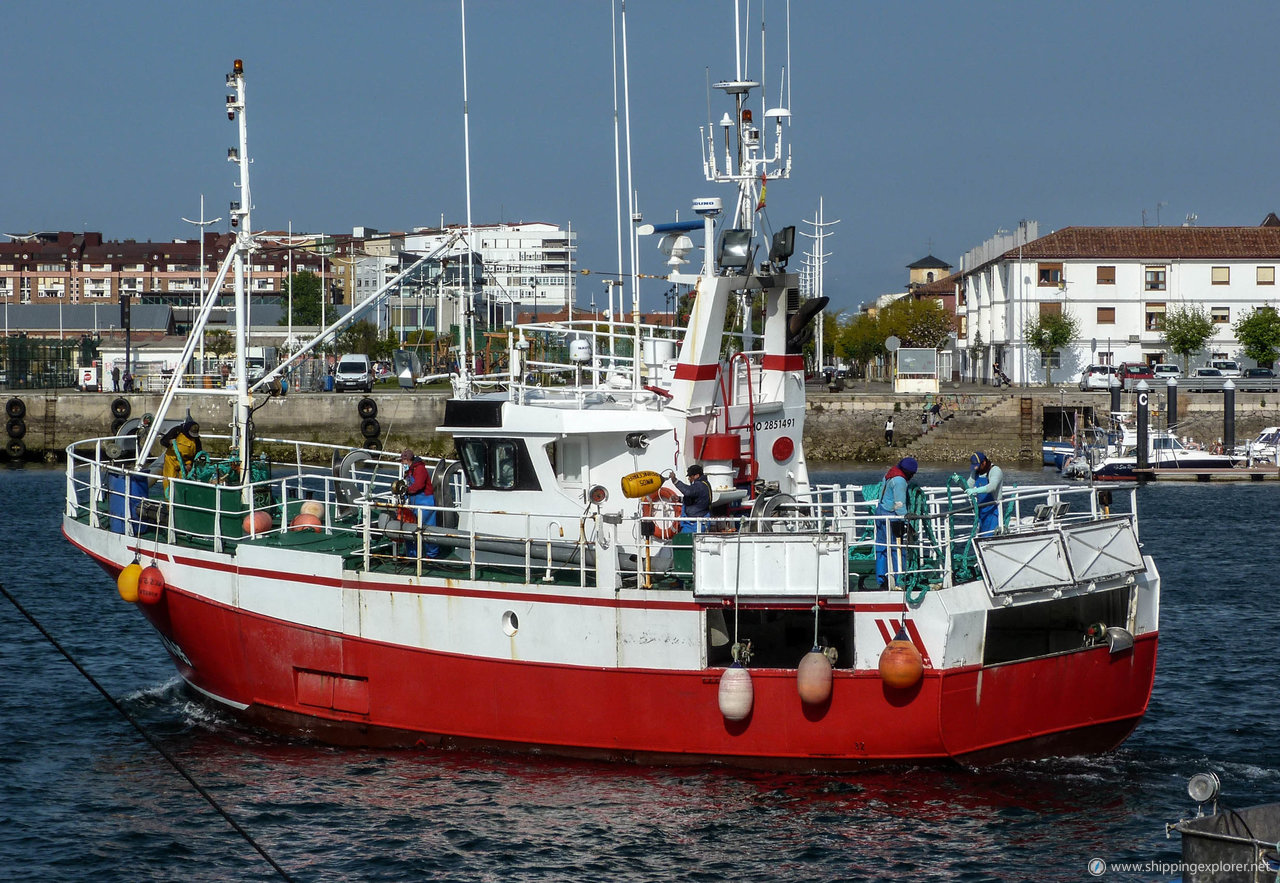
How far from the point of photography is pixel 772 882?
1272 centimetres

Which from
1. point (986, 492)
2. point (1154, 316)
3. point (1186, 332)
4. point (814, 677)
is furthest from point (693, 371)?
point (1154, 316)

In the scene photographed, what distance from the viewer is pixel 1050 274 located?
245 ft

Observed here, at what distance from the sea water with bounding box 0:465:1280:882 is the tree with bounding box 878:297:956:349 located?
248ft

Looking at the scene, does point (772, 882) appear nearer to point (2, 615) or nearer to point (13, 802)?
point (13, 802)

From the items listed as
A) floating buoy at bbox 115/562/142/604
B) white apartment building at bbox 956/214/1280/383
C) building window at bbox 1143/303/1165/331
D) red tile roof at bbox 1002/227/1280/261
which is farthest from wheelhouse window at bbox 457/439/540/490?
building window at bbox 1143/303/1165/331

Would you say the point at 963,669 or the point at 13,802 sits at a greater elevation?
the point at 963,669

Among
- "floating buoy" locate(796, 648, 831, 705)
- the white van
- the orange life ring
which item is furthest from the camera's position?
the white van

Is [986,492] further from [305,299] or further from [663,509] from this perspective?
[305,299]

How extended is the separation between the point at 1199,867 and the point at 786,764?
17.3 feet

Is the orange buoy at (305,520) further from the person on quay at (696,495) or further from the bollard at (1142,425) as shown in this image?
the bollard at (1142,425)

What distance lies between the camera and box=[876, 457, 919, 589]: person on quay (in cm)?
1459

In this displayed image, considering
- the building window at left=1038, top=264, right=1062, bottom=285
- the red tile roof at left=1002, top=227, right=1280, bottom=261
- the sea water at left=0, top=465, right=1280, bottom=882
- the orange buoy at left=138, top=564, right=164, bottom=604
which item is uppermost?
the red tile roof at left=1002, top=227, right=1280, bottom=261

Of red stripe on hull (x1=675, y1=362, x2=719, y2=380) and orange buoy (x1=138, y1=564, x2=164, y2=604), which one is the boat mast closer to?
orange buoy (x1=138, y1=564, x2=164, y2=604)

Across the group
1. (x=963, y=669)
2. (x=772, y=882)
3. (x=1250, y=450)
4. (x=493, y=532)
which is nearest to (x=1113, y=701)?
(x=963, y=669)
